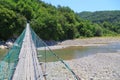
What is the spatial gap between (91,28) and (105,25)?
44499 mm

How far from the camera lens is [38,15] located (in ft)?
220

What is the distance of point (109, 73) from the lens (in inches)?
744

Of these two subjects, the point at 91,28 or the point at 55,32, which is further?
the point at 91,28

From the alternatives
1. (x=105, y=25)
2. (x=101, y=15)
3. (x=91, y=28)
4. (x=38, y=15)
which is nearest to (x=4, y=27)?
(x=38, y=15)

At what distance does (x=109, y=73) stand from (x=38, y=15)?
49.5 m

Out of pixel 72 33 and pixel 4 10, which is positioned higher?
pixel 4 10

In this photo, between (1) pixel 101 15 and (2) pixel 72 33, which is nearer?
(2) pixel 72 33

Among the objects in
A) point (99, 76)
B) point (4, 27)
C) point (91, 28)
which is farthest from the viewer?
point (91, 28)

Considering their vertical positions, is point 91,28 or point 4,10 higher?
point 4,10

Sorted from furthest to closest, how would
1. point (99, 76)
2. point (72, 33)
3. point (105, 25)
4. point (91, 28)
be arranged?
point (105, 25)
point (91, 28)
point (72, 33)
point (99, 76)

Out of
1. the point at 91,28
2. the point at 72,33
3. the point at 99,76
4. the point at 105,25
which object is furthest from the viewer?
the point at 105,25

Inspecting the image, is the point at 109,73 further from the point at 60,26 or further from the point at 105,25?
the point at 105,25

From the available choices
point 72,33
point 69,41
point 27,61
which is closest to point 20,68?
point 27,61

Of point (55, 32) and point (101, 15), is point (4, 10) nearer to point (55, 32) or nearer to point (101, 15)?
point (55, 32)
